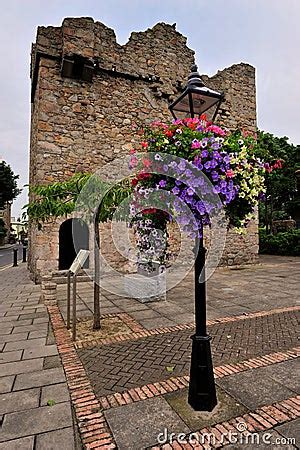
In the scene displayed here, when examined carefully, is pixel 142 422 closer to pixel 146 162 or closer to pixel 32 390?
pixel 32 390

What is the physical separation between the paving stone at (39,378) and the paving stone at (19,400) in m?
0.10

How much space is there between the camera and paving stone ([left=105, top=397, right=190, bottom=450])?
202 cm

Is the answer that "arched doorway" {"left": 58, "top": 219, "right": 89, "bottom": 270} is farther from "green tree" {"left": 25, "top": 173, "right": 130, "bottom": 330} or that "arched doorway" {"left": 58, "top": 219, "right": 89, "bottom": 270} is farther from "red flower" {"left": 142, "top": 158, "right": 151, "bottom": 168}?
"red flower" {"left": 142, "top": 158, "right": 151, "bottom": 168}

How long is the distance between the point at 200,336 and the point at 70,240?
25.9ft

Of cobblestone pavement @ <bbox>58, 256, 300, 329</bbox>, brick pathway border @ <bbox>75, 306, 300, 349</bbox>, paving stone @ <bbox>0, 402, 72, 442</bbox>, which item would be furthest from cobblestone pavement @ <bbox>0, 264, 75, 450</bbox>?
cobblestone pavement @ <bbox>58, 256, 300, 329</bbox>

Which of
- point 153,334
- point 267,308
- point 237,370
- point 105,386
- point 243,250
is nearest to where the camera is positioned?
point 105,386

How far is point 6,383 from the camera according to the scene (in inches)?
113

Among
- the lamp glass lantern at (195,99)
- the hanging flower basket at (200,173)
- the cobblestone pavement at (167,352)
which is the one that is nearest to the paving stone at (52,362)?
the cobblestone pavement at (167,352)

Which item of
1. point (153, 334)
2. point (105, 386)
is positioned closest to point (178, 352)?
point (153, 334)

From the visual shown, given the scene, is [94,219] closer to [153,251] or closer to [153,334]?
[153,334]

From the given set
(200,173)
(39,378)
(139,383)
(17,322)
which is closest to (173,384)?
(139,383)

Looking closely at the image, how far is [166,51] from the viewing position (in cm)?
1065

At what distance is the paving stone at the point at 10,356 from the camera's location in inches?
134

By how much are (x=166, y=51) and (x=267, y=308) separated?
9047 mm
